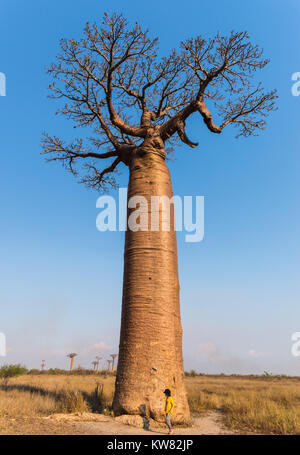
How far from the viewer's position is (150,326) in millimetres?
4805

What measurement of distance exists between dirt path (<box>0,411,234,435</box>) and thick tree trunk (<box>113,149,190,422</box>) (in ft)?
0.89

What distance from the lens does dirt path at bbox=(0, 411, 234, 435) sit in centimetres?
374

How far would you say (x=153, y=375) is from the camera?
4.58 meters

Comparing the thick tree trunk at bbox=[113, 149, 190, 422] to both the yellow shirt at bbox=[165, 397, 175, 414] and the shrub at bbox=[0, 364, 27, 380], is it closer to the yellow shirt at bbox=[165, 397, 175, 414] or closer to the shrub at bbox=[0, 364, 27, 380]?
the yellow shirt at bbox=[165, 397, 175, 414]

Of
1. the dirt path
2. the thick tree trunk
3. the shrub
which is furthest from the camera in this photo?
the shrub

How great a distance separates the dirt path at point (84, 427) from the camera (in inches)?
147

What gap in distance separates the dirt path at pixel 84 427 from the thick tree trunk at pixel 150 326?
0.27 meters

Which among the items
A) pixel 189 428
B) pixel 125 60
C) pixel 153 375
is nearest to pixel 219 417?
pixel 189 428

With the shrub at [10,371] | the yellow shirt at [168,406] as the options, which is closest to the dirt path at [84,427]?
the yellow shirt at [168,406]

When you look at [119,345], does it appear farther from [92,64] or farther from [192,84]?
[192,84]

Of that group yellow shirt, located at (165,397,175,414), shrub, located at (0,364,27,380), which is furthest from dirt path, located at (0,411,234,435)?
shrub, located at (0,364,27,380)

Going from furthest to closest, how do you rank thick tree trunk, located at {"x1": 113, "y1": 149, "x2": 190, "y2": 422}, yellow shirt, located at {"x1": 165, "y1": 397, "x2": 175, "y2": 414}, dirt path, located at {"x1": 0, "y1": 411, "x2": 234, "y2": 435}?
thick tree trunk, located at {"x1": 113, "y1": 149, "x2": 190, "y2": 422}
yellow shirt, located at {"x1": 165, "y1": 397, "x2": 175, "y2": 414}
dirt path, located at {"x1": 0, "y1": 411, "x2": 234, "y2": 435}

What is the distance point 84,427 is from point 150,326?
4.85ft
